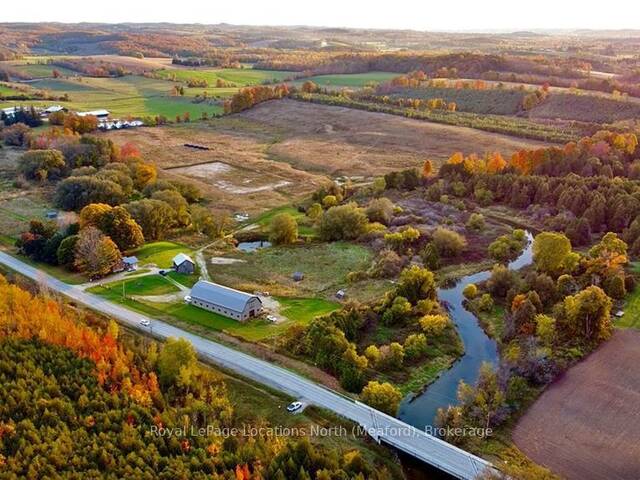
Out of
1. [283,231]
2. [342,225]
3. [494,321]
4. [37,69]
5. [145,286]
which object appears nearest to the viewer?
[494,321]

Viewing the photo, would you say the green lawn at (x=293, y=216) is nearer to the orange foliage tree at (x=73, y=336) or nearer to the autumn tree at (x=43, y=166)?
the orange foliage tree at (x=73, y=336)

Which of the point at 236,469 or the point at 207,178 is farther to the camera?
the point at 207,178

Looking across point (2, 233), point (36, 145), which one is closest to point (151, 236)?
point (2, 233)

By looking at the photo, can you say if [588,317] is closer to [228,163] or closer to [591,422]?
[591,422]

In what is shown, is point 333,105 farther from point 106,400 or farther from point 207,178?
point 106,400

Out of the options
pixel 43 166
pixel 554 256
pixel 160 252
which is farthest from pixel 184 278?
pixel 43 166
